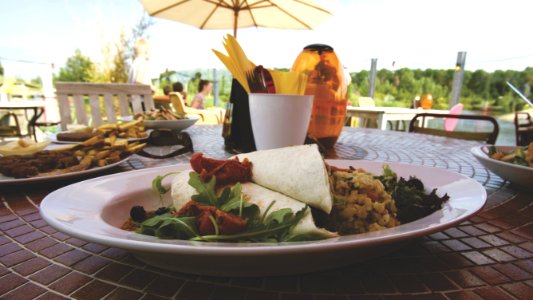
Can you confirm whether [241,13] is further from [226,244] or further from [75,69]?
[75,69]

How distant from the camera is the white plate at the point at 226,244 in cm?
29

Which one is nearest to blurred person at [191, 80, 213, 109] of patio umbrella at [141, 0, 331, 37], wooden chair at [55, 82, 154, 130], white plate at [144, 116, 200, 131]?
patio umbrella at [141, 0, 331, 37]

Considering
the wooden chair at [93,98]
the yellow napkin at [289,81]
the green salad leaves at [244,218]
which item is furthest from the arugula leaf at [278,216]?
the wooden chair at [93,98]

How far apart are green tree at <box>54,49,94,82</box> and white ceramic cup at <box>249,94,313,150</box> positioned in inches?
352

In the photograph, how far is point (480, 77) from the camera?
285 inches

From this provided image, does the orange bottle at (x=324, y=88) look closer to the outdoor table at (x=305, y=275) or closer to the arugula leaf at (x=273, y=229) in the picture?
the outdoor table at (x=305, y=275)

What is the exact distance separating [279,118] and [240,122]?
1.06 feet

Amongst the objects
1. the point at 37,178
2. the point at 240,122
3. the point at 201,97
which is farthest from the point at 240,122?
the point at 201,97

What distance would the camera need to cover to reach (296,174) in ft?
1.55

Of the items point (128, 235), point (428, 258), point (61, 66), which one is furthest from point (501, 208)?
point (61, 66)

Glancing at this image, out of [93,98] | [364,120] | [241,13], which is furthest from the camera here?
[364,120]

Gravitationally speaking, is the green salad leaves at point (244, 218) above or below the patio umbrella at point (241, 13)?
below

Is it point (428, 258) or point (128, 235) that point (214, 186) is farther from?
point (428, 258)

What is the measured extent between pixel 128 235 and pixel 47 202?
173 mm
